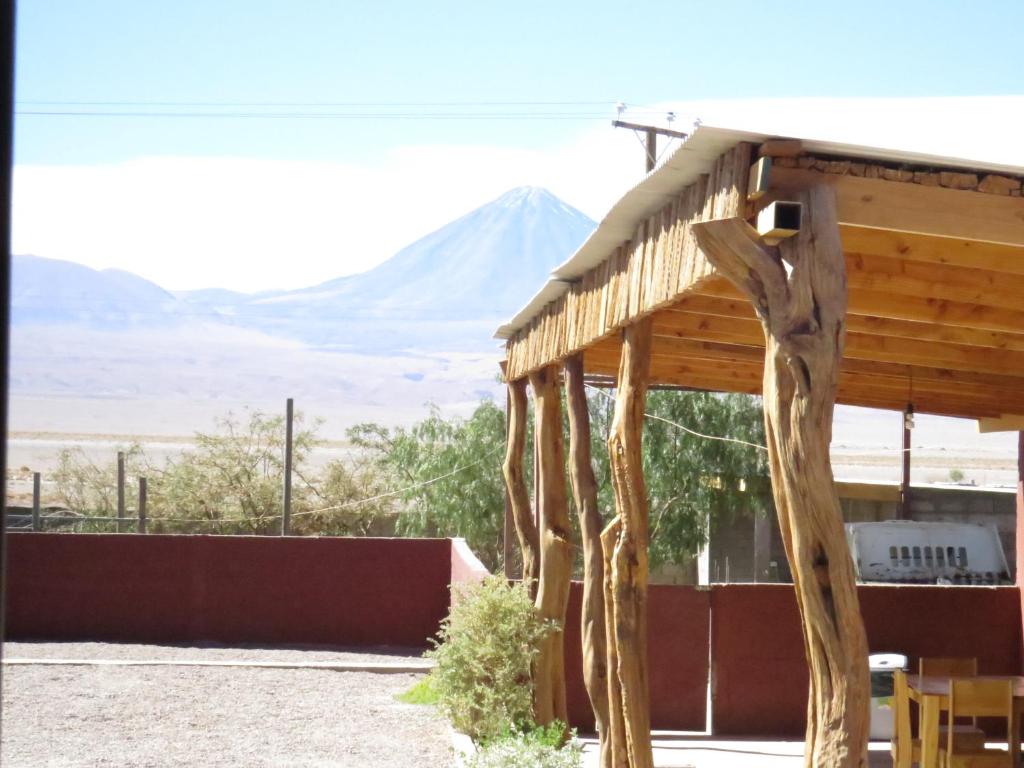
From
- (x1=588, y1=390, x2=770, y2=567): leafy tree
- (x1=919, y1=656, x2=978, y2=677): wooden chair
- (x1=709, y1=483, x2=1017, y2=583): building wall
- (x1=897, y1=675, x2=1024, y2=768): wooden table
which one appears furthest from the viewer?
(x1=588, y1=390, x2=770, y2=567): leafy tree

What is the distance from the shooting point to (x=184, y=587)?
1648cm

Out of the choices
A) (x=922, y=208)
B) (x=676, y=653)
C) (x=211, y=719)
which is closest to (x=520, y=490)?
(x=676, y=653)

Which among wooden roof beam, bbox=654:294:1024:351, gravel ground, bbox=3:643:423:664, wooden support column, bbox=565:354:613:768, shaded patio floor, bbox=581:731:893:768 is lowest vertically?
gravel ground, bbox=3:643:423:664

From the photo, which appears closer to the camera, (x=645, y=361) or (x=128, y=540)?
(x=645, y=361)

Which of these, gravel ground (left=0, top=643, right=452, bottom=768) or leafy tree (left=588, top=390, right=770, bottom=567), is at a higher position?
leafy tree (left=588, top=390, right=770, bottom=567)

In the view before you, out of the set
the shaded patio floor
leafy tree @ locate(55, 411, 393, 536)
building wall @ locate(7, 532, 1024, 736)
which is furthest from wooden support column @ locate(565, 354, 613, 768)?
leafy tree @ locate(55, 411, 393, 536)

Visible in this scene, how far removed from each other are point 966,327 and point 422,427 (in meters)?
18.5

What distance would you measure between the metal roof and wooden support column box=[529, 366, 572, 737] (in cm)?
226

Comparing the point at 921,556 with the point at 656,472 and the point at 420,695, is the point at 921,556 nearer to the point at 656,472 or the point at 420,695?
the point at 420,695

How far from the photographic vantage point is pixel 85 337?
14550 centimetres

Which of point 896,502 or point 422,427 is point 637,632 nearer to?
point 896,502

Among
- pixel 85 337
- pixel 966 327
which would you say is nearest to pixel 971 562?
pixel 966 327

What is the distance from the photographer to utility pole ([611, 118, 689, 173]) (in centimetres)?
1941

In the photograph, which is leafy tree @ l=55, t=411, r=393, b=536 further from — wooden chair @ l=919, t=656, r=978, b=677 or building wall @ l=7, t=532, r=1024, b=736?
wooden chair @ l=919, t=656, r=978, b=677
